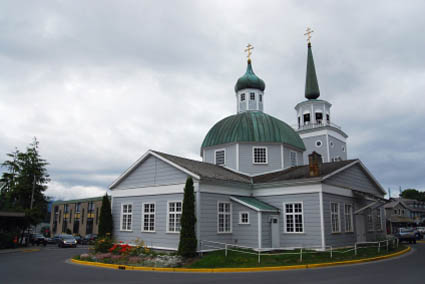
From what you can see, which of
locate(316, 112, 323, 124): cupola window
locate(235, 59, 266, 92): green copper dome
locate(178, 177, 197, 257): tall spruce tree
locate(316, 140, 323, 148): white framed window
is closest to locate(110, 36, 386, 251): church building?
locate(178, 177, 197, 257): tall spruce tree

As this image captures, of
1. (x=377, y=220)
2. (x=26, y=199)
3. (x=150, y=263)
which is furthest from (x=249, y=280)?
(x=26, y=199)

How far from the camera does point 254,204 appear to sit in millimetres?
22219

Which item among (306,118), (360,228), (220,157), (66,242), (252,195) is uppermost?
(306,118)

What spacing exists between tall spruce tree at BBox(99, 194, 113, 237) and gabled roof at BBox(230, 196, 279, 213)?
911 centimetres

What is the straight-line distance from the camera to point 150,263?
17250 mm

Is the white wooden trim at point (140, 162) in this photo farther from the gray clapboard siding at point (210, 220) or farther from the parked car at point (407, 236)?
the parked car at point (407, 236)

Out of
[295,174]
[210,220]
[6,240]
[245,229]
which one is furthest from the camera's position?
[6,240]

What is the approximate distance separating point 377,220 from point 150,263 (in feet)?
68.7

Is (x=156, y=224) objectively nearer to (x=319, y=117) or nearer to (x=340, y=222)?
(x=340, y=222)

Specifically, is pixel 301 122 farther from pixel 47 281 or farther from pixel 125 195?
pixel 47 281

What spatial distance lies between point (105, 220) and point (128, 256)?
630cm

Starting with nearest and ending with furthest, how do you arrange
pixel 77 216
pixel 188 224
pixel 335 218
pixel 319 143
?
pixel 188 224 < pixel 335 218 < pixel 319 143 < pixel 77 216

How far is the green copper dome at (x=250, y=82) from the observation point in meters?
33.5

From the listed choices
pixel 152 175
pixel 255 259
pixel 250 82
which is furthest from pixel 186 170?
pixel 250 82
